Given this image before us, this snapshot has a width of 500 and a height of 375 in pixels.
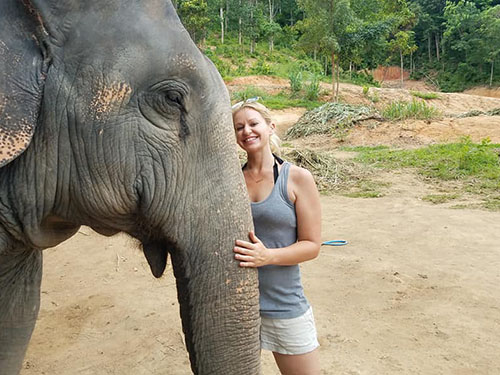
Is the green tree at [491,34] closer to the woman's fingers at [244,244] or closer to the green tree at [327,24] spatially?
the green tree at [327,24]

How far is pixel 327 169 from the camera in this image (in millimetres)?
8938

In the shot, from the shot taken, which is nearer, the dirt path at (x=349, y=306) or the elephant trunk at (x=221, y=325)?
the elephant trunk at (x=221, y=325)

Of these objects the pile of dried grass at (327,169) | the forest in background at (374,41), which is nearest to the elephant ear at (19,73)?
the pile of dried grass at (327,169)

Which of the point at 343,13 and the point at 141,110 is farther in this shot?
the point at 343,13

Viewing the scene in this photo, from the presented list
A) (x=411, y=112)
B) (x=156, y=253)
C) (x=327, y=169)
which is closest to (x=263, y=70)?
(x=411, y=112)

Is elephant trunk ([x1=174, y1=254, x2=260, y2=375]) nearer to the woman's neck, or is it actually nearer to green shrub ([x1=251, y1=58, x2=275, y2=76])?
the woman's neck

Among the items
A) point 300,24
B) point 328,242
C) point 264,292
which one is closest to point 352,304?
point 328,242

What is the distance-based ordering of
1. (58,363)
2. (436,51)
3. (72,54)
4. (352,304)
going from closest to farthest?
(72,54) < (58,363) < (352,304) < (436,51)

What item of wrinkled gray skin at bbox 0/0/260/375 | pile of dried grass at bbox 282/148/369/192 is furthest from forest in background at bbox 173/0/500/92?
wrinkled gray skin at bbox 0/0/260/375

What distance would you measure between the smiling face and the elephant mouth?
57 cm

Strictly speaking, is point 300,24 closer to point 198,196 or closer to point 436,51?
point 198,196

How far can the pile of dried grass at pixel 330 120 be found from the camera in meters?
15.6

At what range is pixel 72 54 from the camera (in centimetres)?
153

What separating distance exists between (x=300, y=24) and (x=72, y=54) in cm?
2450
